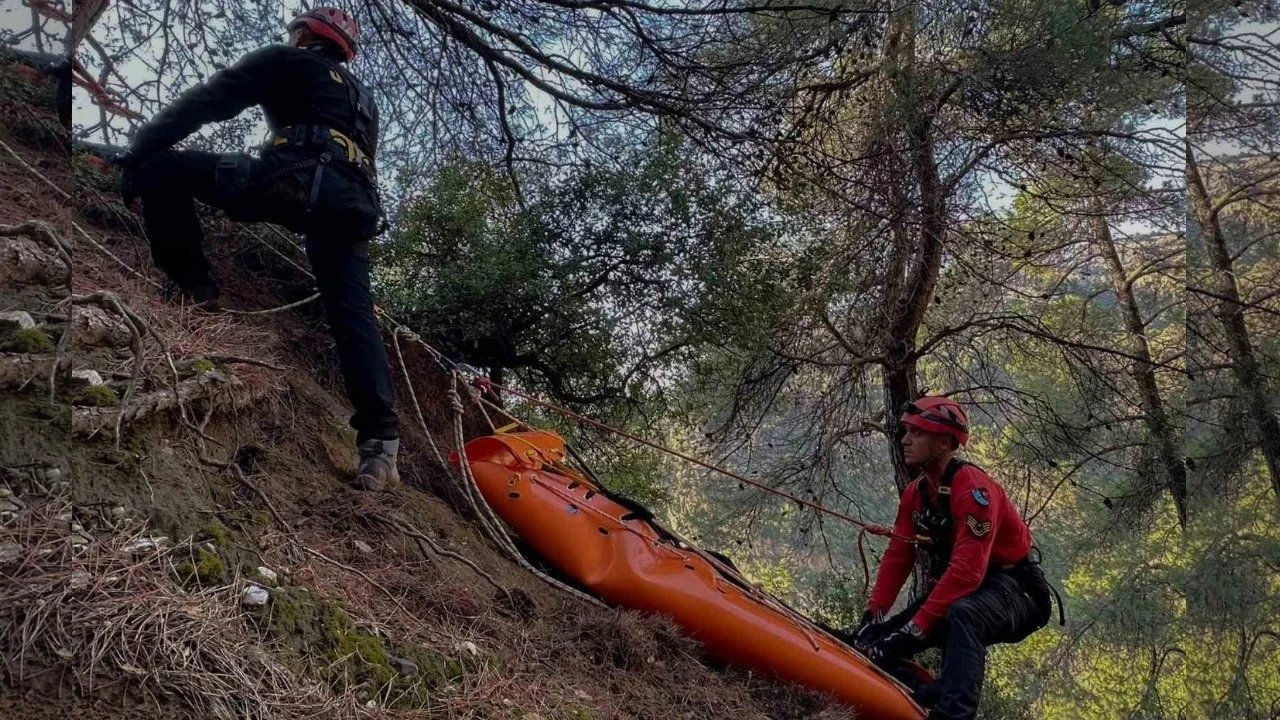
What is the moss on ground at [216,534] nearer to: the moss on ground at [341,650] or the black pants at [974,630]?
the moss on ground at [341,650]

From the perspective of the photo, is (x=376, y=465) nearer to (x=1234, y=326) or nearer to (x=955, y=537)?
(x=955, y=537)

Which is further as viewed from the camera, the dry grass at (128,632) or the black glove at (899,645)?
the black glove at (899,645)

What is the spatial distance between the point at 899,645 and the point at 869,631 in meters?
0.16

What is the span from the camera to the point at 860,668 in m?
2.95

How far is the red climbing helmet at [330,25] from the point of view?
2.53 m

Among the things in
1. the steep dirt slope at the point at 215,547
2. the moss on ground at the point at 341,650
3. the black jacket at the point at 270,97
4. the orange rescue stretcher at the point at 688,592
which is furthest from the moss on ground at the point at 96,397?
the orange rescue stretcher at the point at 688,592

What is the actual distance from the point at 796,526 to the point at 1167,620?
254 centimetres

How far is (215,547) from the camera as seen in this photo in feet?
5.52

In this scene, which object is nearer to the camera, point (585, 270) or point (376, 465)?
point (376, 465)

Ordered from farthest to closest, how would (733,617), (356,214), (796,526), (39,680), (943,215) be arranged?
(796,526) → (943,215) → (733,617) → (356,214) → (39,680)

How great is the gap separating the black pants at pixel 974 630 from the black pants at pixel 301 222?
2.16 metres

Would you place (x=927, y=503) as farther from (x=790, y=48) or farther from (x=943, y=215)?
(x=790, y=48)

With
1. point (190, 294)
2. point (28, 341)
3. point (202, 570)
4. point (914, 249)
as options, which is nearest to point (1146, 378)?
point (914, 249)

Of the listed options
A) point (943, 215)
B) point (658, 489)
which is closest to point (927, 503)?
point (658, 489)
